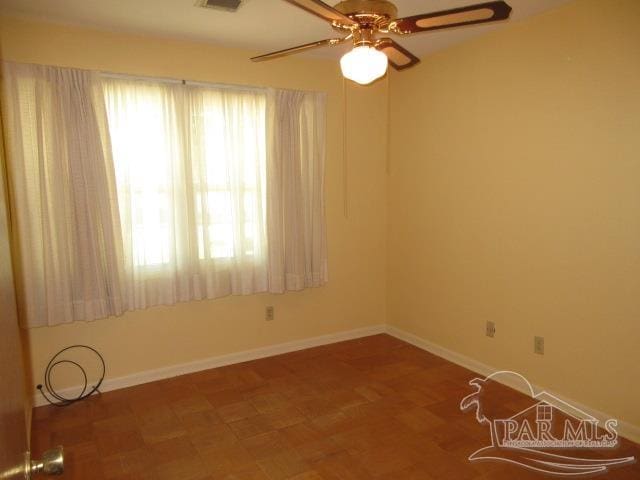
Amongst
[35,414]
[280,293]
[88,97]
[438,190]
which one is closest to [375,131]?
[438,190]

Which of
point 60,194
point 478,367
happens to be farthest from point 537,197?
→ point 60,194

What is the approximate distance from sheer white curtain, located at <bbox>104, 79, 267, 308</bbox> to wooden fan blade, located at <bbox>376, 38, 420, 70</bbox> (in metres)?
1.58

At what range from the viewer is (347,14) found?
Answer: 1694 mm

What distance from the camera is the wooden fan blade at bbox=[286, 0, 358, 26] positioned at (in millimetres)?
1487

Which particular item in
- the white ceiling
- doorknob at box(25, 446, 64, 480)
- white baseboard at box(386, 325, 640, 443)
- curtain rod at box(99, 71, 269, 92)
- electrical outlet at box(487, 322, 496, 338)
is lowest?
white baseboard at box(386, 325, 640, 443)

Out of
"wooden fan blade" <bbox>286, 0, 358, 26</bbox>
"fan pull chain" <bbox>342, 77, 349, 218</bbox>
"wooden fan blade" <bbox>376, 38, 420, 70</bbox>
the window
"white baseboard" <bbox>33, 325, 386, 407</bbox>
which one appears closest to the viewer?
"wooden fan blade" <bbox>286, 0, 358, 26</bbox>

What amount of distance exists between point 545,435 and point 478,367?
2.88 feet

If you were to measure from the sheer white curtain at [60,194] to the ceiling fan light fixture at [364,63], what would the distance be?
198cm

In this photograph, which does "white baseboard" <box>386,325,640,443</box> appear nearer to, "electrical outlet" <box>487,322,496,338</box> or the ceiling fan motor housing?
"electrical outlet" <box>487,322,496,338</box>

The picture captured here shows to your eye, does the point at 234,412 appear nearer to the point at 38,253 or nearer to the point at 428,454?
the point at 428,454

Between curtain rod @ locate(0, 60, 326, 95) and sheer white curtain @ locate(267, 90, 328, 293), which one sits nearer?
curtain rod @ locate(0, 60, 326, 95)

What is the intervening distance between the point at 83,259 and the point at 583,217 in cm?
323

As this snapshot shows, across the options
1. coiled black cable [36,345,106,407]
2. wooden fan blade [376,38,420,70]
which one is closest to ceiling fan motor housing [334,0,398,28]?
wooden fan blade [376,38,420,70]

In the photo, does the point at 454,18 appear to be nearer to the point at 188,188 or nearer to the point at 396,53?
the point at 396,53
